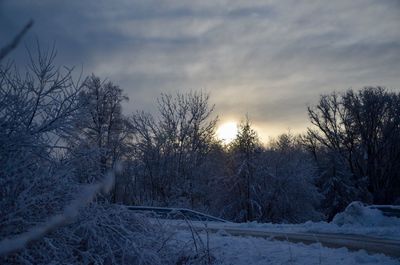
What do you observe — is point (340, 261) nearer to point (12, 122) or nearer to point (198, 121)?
point (12, 122)

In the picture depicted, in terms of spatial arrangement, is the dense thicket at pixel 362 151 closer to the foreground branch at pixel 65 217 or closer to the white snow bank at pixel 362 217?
the white snow bank at pixel 362 217

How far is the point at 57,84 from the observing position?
23.2 ft

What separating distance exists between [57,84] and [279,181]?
33.9 m

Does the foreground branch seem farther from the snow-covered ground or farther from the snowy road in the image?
the snow-covered ground

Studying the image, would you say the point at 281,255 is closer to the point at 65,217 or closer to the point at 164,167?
the point at 65,217

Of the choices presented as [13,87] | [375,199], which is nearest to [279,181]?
[375,199]

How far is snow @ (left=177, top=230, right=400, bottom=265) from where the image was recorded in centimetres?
830

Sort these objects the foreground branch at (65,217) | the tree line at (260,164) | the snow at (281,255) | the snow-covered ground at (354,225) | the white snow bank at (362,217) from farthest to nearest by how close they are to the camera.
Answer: the tree line at (260,164) < the white snow bank at (362,217) < the snow-covered ground at (354,225) < the snow at (281,255) < the foreground branch at (65,217)

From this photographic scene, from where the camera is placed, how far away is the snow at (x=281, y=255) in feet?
27.2

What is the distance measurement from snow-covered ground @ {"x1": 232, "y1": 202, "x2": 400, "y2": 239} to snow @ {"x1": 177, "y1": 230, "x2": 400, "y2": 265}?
4378 millimetres

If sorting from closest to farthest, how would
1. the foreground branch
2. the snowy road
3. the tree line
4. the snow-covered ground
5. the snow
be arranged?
the foreground branch → the snow → the snowy road → the snow-covered ground → the tree line

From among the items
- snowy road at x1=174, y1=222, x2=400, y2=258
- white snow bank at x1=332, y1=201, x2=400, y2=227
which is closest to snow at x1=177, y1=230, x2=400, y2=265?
snowy road at x1=174, y1=222, x2=400, y2=258

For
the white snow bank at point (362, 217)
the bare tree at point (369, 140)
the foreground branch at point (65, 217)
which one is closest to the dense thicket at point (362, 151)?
the bare tree at point (369, 140)

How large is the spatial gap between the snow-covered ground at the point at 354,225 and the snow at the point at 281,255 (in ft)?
14.4
